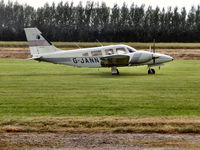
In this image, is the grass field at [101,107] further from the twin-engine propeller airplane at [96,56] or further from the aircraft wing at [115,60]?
the twin-engine propeller airplane at [96,56]

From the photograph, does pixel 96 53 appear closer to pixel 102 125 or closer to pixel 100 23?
pixel 102 125

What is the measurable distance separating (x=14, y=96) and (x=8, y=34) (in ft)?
261

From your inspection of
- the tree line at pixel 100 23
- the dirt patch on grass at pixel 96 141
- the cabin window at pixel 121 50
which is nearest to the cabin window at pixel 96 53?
the cabin window at pixel 121 50

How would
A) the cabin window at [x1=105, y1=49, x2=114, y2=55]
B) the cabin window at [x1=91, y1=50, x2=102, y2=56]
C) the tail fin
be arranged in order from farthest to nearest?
1. the tail fin
2. the cabin window at [x1=91, y1=50, x2=102, y2=56]
3. the cabin window at [x1=105, y1=49, x2=114, y2=55]

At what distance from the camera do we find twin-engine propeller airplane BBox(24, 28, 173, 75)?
26641mm

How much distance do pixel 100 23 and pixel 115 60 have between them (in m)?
86.0

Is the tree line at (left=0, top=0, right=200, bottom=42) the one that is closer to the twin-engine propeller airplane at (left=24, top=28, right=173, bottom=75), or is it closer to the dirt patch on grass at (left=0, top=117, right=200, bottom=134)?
the twin-engine propeller airplane at (left=24, top=28, right=173, bottom=75)

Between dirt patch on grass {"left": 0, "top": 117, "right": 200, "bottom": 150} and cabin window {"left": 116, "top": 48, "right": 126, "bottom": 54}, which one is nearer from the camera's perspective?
dirt patch on grass {"left": 0, "top": 117, "right": 200, "bottom": 150}

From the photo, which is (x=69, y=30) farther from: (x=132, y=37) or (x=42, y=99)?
(x=42, y=99)

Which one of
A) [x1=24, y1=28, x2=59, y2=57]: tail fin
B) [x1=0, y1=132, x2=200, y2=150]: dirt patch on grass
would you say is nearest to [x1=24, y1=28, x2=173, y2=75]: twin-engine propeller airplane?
[x1=24, y1=28, x2=59, y2=57]: tail fin

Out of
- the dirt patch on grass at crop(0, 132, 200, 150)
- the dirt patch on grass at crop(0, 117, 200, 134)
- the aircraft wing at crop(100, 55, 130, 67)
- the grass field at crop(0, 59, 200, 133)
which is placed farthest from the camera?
the aircraft wing at crop(100, 55, 130, 67)

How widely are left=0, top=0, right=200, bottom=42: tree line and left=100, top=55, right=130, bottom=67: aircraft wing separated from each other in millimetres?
A: 63866

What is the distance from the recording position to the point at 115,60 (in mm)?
26484

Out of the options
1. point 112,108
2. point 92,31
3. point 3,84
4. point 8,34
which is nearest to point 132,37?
point 92,31
